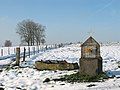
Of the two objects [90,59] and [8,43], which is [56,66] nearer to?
[90,59]

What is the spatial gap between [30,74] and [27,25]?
78253 millimetres

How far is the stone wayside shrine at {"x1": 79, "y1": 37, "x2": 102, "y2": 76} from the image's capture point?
15812 millimetres

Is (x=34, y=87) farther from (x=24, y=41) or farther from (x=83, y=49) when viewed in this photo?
(x=24, y=41)

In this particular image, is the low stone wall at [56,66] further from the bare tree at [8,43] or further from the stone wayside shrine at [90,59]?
the bare tree at [8,43]

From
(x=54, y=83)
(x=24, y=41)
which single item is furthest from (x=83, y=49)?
(x=24, y=41)

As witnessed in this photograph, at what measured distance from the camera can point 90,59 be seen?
16.0 metres

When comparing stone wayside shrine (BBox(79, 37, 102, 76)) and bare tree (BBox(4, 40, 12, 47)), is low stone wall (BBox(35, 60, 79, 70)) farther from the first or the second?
bare tree (BBox(4, 40, 12, 47))

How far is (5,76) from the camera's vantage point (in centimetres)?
1692

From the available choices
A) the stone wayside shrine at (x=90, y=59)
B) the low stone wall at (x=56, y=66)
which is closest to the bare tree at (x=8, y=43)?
the low stone wall at (x=56, y=66)

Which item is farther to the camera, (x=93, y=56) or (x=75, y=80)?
(x=93, y=56)

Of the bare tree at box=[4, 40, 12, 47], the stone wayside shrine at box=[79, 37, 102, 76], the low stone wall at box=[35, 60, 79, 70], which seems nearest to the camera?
the stone wayside shrine at box=[79, 37, 102, 76]

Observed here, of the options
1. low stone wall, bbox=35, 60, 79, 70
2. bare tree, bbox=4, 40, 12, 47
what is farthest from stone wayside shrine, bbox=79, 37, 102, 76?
bare tree, bbox=4, 40, 12, 47

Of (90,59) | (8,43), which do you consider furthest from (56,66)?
(8,43)

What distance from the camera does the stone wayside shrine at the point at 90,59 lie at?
15.8 m
